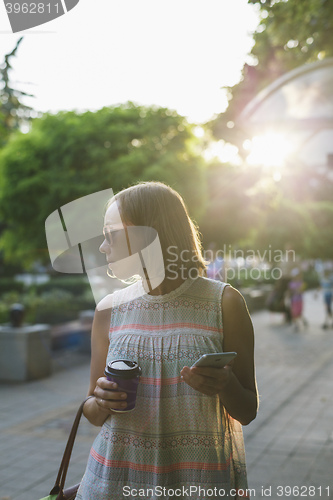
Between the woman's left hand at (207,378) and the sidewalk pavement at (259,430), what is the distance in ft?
8.69

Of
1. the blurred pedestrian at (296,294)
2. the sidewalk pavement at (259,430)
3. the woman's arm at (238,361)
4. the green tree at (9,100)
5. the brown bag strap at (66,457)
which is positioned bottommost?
the blurred pedestrian at (296,294)

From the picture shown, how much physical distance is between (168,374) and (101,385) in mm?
204

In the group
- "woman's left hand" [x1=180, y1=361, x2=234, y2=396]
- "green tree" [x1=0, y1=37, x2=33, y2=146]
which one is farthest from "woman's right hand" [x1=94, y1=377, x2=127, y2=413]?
"green tree" [x1=0, y1=37, x2=33, y2=146]

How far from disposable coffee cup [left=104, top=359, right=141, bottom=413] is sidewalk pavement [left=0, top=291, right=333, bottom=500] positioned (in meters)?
2.66

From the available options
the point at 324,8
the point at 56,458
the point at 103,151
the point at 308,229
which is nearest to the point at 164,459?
the point at 56,458

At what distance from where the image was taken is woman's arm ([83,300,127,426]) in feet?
5.08

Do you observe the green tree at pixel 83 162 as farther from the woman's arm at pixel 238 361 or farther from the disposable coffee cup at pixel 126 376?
the disposable coffee cup at pixel 126 376

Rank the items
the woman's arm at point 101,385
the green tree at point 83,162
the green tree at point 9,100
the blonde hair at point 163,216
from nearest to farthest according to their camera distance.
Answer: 1. the woman's arm at point 101,385
2. the blonde hair at point 163,216
3. the green tree at point 9,100
4. the green tree at point 83,162

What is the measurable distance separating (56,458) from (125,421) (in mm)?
3374

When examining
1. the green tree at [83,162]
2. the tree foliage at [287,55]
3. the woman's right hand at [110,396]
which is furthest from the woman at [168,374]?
the green tree at [83,162]

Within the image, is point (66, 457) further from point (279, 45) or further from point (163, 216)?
point (279, 45)

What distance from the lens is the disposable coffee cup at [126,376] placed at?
152 centimetres

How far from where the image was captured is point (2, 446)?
4.98 meters

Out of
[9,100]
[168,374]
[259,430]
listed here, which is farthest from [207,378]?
[259,430]
